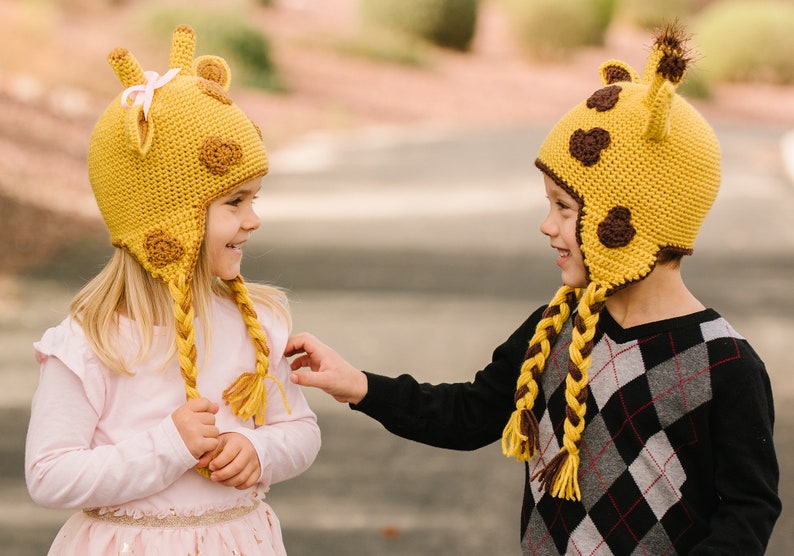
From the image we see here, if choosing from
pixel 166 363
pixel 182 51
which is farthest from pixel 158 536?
pixel 182 51

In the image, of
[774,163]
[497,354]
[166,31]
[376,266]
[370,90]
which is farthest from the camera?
[370,90]

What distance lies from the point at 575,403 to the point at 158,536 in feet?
3.19

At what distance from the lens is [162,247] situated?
279 cm

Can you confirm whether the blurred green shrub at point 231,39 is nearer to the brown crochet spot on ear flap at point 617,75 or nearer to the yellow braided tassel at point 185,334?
the brown crochet spot on ear flap at point 617,75

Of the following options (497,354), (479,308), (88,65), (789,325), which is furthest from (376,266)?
(88,65)

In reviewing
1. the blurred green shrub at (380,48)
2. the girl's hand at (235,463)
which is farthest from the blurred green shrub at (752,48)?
the girl's hand at (235,463)

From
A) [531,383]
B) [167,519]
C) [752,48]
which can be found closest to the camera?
[167,519]

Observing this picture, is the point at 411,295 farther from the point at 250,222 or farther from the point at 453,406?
the point at 250,222

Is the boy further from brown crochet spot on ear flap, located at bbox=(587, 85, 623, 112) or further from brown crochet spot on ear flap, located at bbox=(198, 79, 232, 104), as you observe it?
brown crochet spot on ear flap, located at bbox=(198, 79, 232, 104)

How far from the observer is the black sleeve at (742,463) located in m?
2.54

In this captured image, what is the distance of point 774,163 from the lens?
16.9m

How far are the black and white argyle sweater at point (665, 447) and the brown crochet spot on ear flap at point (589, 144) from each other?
0.37 m

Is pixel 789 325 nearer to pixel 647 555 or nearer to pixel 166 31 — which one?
pixel 647 555

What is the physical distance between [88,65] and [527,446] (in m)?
16.8
